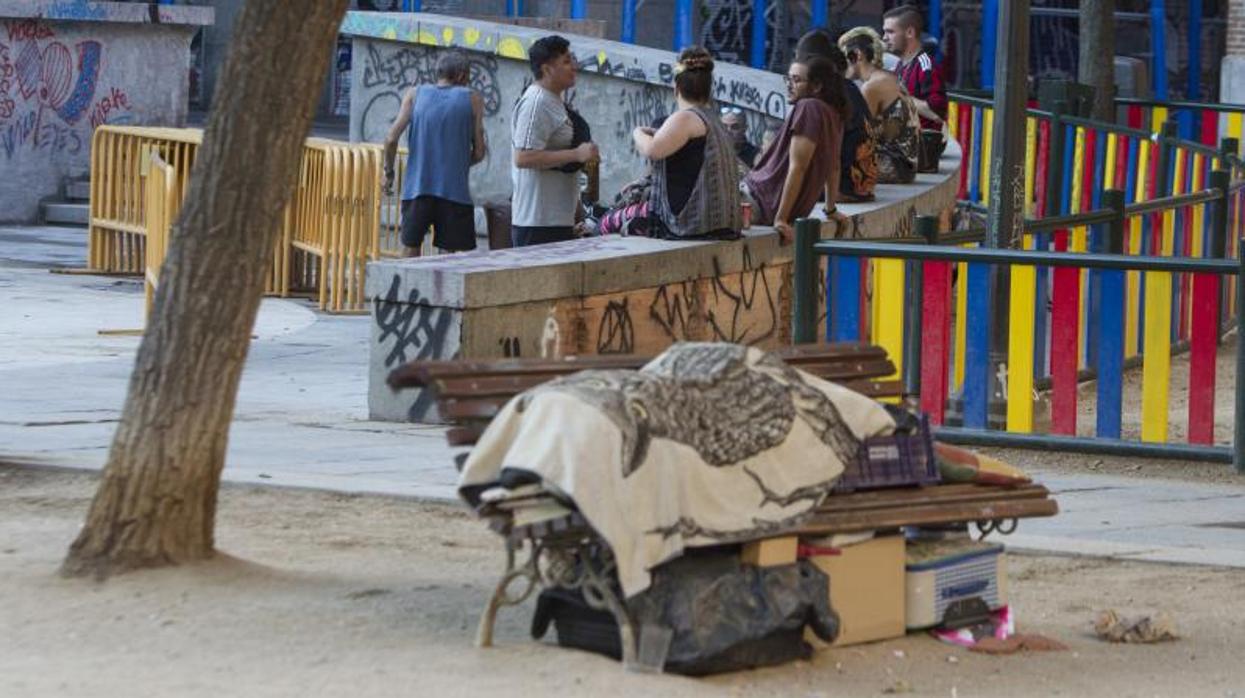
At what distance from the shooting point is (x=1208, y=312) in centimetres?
1005

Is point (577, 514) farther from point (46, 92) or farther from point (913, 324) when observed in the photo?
point (46, 92)

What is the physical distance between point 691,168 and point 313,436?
2.37 m

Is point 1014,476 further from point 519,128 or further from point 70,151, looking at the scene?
point 70,151

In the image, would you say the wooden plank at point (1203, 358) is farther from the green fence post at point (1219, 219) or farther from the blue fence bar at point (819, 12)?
the blue fence bar at point (819, 12)

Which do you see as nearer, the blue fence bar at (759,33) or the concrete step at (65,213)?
the concrete step at (65,213)

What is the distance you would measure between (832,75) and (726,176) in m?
0.97

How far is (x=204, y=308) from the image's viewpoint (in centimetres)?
691

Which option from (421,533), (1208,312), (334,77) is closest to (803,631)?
(421,533)

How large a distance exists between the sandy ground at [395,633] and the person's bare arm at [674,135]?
11.0ft

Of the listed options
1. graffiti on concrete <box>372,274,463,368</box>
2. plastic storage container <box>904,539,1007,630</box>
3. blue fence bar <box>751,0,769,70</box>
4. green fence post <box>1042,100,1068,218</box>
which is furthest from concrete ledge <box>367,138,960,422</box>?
blue fence bar <box>751,0,769,70</box>

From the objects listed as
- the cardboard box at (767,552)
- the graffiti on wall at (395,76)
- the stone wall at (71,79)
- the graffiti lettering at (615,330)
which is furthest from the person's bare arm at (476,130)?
the stone wall at (71,79)

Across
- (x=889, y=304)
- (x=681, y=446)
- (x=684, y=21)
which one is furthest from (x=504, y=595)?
(x=684, y=21)

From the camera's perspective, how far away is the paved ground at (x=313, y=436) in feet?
27.6

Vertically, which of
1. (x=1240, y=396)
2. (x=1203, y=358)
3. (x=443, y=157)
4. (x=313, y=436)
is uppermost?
(x=443, y=157)
